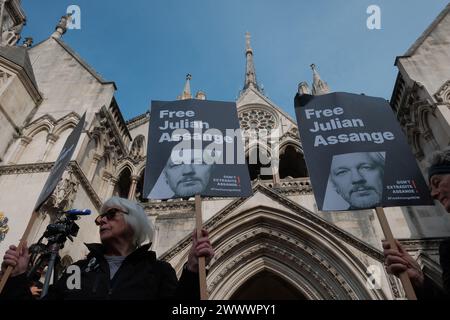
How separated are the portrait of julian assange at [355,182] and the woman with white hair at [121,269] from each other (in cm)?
166

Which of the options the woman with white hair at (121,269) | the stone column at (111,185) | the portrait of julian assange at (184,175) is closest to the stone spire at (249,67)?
the stone column at (111,185)

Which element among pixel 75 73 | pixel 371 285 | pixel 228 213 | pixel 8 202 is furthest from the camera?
pixel 75 73

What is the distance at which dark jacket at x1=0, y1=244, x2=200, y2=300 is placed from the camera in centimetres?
249

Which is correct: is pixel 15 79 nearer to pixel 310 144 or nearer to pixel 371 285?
pixel 310 144

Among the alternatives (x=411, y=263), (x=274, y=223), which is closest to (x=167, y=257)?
(x=274, y=223)

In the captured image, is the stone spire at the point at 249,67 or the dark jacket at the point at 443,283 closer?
the dark jacket at the point at 443,283

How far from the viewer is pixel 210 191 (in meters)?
3.88

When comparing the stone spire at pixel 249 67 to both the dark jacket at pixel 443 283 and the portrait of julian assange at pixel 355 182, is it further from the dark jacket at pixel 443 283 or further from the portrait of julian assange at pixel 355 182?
the dark jacket at pixel 443 283

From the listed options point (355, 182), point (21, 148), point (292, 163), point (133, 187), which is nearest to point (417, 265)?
point (355, 182)

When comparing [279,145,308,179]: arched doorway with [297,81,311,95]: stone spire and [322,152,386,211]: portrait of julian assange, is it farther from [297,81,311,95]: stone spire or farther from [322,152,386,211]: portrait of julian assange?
[322,152,386,211]: portrait of julian assange

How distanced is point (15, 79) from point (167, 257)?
855 cm

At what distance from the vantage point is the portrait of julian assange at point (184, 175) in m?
3.89

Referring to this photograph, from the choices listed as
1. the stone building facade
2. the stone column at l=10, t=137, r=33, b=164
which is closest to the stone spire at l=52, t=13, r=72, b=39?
the stone building facade

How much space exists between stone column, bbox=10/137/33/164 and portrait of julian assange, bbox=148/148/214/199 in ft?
30.9
